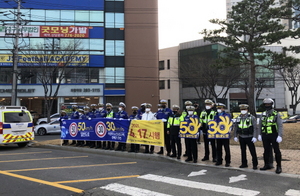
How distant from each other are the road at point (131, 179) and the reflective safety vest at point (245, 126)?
1111mm

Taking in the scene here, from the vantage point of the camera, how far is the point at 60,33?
34.9 meters

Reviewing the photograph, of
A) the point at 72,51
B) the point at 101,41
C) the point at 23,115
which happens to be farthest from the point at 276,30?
the point at 101,41

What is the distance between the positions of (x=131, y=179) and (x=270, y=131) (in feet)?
12.7

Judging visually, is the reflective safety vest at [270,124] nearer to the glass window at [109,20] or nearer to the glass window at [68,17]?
the glass window at [109,20]

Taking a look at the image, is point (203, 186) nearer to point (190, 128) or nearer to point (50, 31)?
point (190, 128)

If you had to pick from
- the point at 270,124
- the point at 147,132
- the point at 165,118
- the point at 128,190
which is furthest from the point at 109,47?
the point at 128,190

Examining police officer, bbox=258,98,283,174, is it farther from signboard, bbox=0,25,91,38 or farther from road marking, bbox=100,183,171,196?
signboard, bbox=0,25,91,38

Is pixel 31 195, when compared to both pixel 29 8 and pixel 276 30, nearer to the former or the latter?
pixel 276 30

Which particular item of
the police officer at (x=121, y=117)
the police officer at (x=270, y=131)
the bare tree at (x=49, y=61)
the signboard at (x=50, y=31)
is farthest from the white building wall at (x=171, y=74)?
the police officer at (x=270, y=131)

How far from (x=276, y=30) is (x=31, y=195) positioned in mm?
18189

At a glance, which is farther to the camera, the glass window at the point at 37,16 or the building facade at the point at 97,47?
the glass window at the point at 37,16

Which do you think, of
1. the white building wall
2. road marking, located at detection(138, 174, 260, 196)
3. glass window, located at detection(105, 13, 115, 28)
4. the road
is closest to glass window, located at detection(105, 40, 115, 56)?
glass window, located at detection(105, 13, 115, 28)

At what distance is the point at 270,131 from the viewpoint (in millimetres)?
7105

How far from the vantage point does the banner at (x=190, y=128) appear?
8.55 metres
